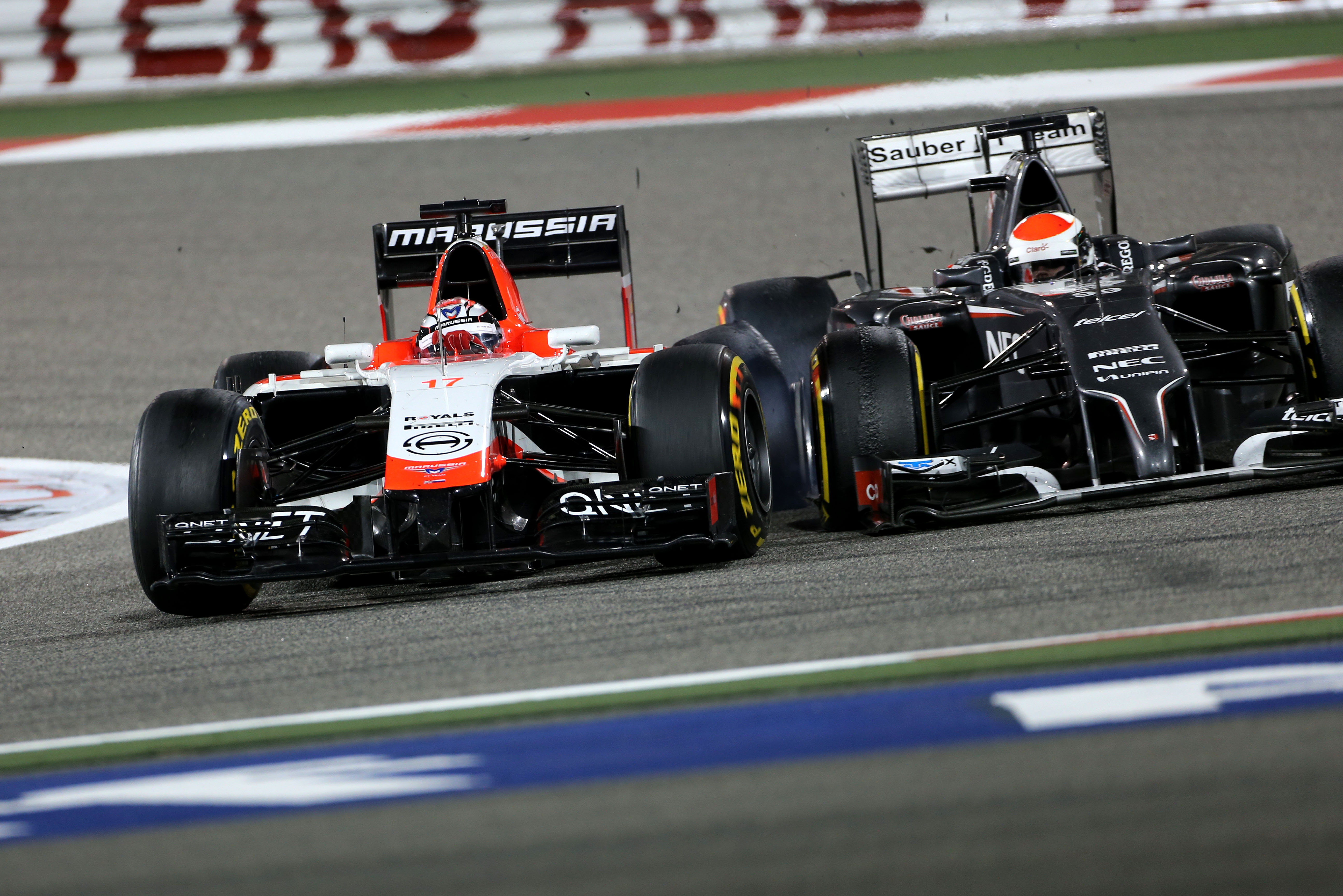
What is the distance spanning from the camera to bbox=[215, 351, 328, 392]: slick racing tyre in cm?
796

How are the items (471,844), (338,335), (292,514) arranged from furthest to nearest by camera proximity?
(338,335)
(292,514)
(471,844)

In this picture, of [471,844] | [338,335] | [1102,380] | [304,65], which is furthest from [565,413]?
[304,65]

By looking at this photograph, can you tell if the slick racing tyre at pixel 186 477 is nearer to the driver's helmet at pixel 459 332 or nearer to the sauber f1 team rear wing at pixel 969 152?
the driver's helmet at pixel 459 332

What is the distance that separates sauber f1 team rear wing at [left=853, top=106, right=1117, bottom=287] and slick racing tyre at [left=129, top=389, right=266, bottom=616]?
4.13m

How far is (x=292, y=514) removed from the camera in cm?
572

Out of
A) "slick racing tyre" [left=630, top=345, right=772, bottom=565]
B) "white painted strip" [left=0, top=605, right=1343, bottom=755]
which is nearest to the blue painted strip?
"white painted strip" [left=0, top=605, right=1343, bottom=755]

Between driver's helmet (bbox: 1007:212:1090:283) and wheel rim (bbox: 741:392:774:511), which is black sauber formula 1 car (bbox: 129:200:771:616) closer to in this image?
wheel rim (bbox: 741:392:774:511)

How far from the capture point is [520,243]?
7672mm

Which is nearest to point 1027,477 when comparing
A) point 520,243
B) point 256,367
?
point 520,243

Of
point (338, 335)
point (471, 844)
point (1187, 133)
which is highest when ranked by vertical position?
point (1187, 133)

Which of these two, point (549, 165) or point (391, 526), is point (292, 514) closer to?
point (391, 526)

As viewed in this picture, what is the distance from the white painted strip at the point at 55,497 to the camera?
8.39 metres

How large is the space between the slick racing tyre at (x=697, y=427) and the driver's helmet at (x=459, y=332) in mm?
783

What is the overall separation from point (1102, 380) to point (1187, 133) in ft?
30.3
